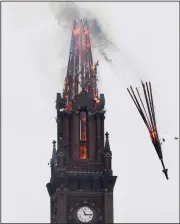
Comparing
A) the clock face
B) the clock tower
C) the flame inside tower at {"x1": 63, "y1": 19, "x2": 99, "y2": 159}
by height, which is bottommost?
the clock face

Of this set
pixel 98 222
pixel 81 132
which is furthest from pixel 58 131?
pixel 98 222

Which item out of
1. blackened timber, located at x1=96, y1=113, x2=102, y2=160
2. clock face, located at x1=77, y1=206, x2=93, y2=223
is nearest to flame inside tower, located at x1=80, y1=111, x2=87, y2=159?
blackened timber, located at x1=96, y1=113, x2=102, y2=160

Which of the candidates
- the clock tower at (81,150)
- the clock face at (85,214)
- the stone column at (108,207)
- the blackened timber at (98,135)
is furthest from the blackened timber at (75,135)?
the clock face at (85,214)

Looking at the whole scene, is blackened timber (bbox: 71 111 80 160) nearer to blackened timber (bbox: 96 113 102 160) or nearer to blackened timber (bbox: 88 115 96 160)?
blackened timber (bbox: 88 115 96 160)

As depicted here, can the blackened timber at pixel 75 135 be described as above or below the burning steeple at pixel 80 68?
below

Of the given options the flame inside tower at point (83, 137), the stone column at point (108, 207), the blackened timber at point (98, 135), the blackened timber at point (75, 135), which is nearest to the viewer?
the stone column at point (108, 207)

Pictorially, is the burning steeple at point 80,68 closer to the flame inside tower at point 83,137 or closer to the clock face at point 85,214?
the flame inside tower at point 83,137

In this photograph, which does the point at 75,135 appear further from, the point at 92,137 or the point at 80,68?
the point at 80,68

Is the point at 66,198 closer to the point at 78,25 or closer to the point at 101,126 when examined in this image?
the point at 101,126

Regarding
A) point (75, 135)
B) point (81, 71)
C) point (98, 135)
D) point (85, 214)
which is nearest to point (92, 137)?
point (98, 135)
